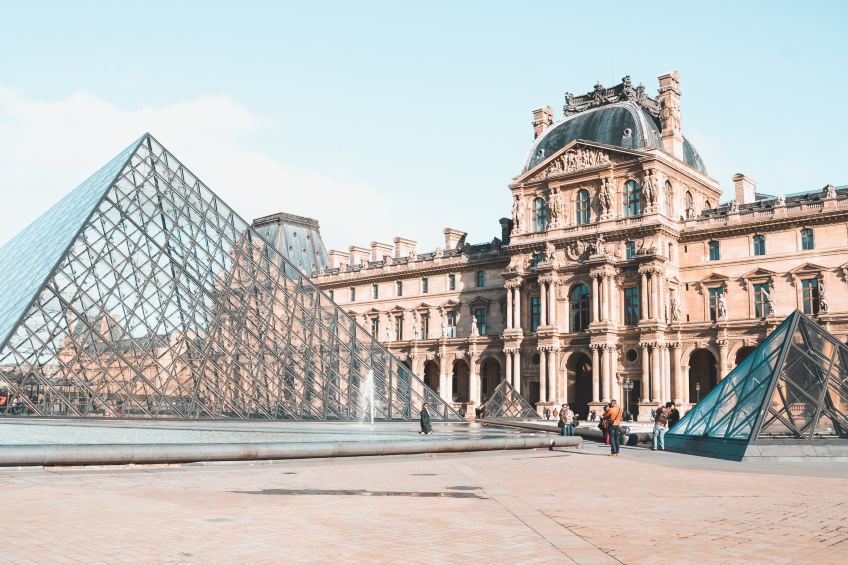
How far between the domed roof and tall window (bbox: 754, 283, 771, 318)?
10.1 metres

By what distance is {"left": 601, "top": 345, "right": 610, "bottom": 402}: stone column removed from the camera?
49906 mm

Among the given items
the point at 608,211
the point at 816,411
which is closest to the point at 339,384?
the point at 816,411

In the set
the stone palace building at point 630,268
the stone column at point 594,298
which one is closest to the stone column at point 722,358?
the stone palace building at point 630,268

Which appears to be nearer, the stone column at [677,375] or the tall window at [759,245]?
the tall window at [759,245]

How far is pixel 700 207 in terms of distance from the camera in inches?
2173

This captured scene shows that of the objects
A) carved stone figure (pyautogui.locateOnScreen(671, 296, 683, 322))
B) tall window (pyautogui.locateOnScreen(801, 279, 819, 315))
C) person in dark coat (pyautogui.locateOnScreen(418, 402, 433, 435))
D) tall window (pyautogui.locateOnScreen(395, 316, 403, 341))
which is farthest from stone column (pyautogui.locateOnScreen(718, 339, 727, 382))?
person in dark coat (pyautogui.locateOnScreen(418, 402, 433, 435))

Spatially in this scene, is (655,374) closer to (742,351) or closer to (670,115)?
(742,351)

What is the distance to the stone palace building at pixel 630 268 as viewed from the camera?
47344 millimetres

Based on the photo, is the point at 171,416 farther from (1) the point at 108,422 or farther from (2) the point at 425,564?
(2) the point at 425,564

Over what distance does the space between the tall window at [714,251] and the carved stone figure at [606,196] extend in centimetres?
610

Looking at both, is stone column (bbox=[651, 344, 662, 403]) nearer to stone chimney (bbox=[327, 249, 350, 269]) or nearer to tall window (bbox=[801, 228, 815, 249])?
tall window (bbox=[801, 228, 815, 249])

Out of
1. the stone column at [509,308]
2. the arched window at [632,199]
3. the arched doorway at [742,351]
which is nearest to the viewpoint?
the arched doorway at [742,351]

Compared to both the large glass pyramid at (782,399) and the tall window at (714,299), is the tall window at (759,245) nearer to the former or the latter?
the tall window at (714,299)

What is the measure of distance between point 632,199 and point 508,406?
1537cm
